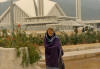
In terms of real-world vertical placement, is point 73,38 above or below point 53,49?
below

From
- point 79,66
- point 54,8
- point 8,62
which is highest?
point 54,8

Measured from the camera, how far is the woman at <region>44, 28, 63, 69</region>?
435cm

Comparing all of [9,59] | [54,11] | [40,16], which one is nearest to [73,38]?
[9,59]

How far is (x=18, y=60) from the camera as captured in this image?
18.9ft

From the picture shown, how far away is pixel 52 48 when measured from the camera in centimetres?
438

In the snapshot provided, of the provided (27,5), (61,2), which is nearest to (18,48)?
(27,5)

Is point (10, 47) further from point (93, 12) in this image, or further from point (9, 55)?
point (93, 12)

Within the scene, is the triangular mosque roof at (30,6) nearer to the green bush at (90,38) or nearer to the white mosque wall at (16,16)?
the white mosque wall at (16,16)

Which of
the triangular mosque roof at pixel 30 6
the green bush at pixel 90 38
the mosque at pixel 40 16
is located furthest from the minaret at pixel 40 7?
the green bush at pixel 90 38

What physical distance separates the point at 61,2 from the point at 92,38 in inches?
3456

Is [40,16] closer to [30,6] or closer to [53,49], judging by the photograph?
[30,6]

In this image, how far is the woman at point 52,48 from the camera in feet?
14.3

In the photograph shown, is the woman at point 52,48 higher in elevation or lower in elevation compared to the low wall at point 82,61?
higher

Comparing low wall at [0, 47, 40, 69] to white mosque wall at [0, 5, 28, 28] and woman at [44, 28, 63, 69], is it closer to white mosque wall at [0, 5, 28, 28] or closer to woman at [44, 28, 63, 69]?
woman at [44, 28, 63, 69]
